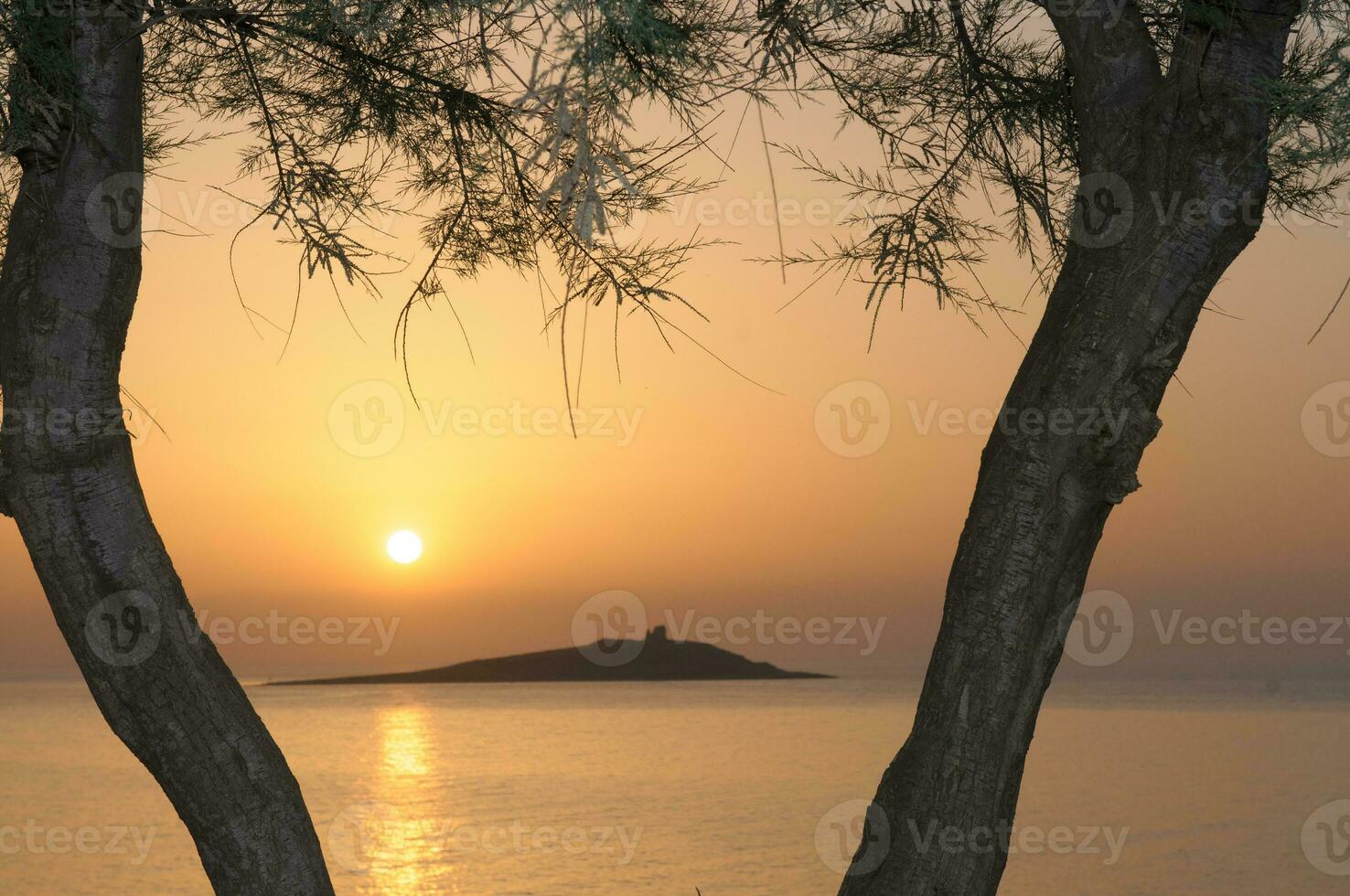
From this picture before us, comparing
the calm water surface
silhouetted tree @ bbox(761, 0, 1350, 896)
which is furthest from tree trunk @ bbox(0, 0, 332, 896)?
the calm water surface

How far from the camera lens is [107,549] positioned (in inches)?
141

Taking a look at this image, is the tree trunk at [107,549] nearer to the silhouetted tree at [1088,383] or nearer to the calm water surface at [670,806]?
the silhouetted tree at [1088,383]

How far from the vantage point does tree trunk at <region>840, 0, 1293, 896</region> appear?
3529 millimetres

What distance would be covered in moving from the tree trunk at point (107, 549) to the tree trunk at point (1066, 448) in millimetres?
1824

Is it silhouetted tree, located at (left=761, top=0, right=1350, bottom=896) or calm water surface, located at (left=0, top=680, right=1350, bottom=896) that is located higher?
silhouetted tree, located at (left=761, top=0, right=1350, bottom=896)

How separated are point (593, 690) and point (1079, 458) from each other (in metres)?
121

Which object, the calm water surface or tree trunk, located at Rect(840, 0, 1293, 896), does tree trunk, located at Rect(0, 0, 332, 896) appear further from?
the calm water surface

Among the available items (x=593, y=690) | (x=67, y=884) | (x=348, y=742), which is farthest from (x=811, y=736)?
(x=593, y=690)

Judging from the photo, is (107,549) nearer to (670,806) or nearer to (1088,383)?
(1088,383)

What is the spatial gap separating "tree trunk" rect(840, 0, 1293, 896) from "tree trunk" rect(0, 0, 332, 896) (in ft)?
5.98

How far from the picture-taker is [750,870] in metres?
22.0

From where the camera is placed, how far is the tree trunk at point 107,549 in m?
3.57

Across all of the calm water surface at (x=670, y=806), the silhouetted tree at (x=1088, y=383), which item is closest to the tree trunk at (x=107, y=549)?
the silhouetted tree at (x=1088, y=383)

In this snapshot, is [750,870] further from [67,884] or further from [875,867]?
[875,867]
